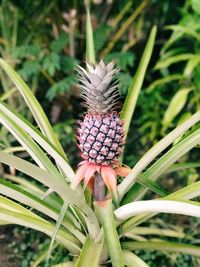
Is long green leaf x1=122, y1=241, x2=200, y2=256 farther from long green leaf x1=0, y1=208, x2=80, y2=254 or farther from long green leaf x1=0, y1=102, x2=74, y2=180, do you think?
long green leaf x1=0, y1=102, x2=74, y2=180

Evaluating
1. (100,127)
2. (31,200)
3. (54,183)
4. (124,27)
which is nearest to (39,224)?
(31,200)

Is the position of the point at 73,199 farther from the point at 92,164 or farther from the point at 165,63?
the point at 165,63

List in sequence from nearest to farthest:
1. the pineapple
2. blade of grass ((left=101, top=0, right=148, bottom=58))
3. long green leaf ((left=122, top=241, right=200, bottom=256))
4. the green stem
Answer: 1. the green stem
2. the pineapple
3. long green leaf ((left=122, top=241, right=200, bottom=256))
4. blade of grass ((left=101, top=0, right=148, bottom=58))

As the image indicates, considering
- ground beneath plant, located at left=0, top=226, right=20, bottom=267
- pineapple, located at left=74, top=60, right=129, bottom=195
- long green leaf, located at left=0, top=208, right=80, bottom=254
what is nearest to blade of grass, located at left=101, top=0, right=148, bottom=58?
ground beneath plant, located at left=0, top=226, right=20, bottom=267

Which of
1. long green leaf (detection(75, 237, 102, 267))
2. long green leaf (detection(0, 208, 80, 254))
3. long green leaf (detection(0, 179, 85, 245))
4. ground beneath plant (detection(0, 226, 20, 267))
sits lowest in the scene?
long green leaf (detection(75, 237, 102, 267))

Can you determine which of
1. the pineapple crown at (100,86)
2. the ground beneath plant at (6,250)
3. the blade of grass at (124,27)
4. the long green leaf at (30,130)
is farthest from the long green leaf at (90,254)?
the blade of grass at (124,27)

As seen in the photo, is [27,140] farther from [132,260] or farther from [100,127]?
[132,260]

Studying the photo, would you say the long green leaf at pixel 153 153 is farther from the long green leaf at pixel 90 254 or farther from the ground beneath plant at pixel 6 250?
the ground beneath plant at pixel 6 250
